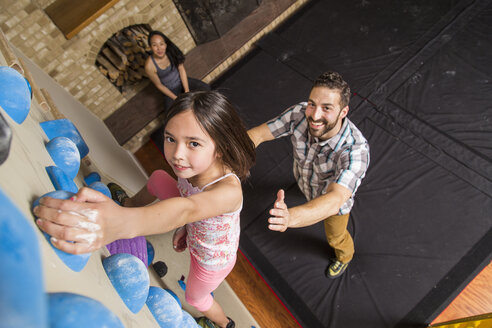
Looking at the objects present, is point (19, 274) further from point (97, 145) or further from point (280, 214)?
point (97, 145)

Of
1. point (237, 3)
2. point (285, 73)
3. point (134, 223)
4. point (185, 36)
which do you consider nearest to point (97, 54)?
point (185, 36)

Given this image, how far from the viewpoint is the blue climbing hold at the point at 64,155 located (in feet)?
2.60

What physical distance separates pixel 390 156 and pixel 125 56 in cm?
222

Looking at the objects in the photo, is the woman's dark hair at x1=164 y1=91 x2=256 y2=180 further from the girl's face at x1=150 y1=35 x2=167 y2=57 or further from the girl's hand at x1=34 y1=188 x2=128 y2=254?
the girl's face at x1=150 y1=35 x2=167 y2=57

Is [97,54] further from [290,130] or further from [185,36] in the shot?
[290,130]

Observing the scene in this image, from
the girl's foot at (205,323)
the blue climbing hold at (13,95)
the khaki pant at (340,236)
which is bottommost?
the khaki pant at (340,236)

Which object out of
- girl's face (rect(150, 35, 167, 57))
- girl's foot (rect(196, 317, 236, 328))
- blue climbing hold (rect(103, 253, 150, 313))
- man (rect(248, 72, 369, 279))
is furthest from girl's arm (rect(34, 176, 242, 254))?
girl's face (rect(150, 35, 167, 57))

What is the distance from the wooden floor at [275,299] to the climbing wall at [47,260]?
1.22 metres

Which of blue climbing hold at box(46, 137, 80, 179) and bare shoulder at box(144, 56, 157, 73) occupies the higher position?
blue climbing hold at box(46, 137, 80, 179)

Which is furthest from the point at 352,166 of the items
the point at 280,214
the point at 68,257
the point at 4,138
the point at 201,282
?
the point at 4,138

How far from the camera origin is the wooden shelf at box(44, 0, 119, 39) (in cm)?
229

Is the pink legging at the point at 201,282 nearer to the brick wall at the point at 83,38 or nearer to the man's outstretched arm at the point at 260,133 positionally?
the man's outstretched arm at the point at 260,133

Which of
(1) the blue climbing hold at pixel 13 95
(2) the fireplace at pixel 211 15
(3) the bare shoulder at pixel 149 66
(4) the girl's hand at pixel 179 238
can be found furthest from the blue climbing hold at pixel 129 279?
(2) the fireplace at pixel 211 15

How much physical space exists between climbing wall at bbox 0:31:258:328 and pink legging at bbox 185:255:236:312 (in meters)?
0.32
